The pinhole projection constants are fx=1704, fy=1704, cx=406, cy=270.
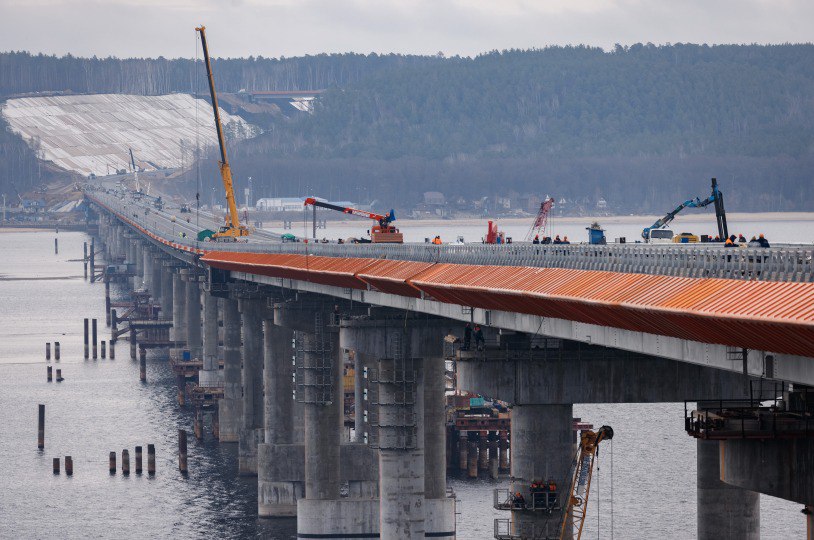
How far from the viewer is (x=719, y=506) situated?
54.3 meters

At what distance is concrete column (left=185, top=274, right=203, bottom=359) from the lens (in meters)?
190

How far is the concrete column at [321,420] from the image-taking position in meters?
95.6

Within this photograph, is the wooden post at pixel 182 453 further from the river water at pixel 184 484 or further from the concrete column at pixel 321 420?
the concrete column at pixel 321 420

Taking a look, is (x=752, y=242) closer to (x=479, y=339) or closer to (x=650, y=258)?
(x=479, y=339)

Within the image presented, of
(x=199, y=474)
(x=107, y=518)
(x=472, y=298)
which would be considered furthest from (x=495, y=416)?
(x=472, y=298)

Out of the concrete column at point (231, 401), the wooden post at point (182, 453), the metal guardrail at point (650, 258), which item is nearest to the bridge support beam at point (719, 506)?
the metal guardrail at point (650, 258)

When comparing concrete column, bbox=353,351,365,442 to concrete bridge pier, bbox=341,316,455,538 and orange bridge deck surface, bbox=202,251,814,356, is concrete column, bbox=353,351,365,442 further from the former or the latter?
orange bridge deck surface, bbox=202,251,814,356

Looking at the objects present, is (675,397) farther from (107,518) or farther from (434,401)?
(107,518)

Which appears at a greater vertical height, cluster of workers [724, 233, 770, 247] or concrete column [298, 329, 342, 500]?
cluster of workers [724, 233, 770, 247]

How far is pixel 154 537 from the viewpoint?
326 ft

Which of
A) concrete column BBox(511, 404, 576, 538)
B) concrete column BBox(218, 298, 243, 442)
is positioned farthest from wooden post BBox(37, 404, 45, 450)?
concrete column BBox(511, 404, 576, 538)

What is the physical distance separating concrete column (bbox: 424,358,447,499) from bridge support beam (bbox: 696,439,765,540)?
34205mm

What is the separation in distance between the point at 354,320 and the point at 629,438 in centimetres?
6039

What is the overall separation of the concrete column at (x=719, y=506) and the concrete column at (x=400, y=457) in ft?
77.4
